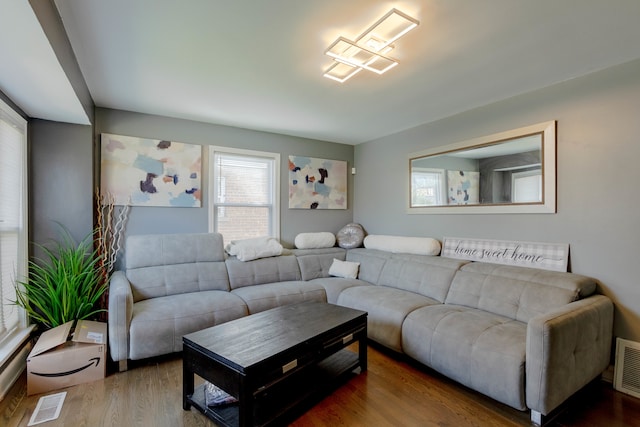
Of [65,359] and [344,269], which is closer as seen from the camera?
[65,359]

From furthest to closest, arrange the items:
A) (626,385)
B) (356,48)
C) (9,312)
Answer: (9,312) → (626,385) → (356,48)

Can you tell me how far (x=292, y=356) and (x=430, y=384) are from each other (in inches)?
44.7

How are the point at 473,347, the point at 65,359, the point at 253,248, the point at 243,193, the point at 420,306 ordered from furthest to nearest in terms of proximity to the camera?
the point at 243,193, the point at 253,248, the point at 420,306, the point at 65,359, the point at 473,347

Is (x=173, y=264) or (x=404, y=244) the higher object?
(x=404, y=244)

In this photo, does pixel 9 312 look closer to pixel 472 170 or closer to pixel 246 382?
pixel 246 382

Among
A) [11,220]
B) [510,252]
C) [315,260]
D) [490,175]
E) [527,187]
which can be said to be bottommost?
[315,260]

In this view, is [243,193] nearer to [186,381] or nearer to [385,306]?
[385,306]

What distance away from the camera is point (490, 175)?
3094 millimetres

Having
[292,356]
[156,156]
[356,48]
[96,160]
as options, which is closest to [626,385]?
[292,356]

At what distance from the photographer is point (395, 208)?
4.16m

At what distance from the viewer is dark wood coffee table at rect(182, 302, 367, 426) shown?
166 centimetres

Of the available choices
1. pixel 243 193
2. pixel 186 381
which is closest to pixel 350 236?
pixel 243 193

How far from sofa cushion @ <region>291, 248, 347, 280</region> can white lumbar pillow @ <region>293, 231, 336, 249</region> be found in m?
0.09

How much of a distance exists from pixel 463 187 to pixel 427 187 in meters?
0.47
